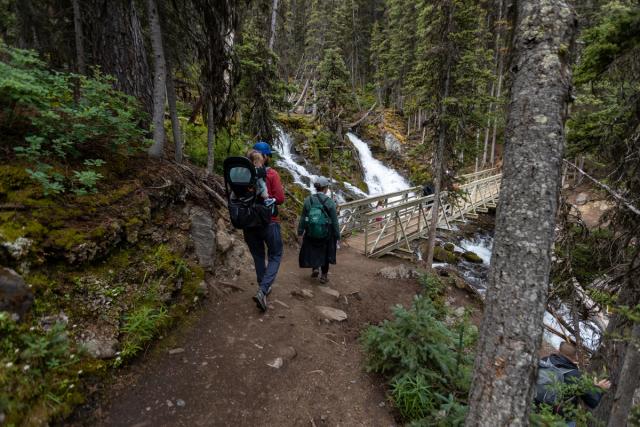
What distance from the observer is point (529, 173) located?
2088 millimetres

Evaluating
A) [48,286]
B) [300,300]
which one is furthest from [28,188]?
[300,300]

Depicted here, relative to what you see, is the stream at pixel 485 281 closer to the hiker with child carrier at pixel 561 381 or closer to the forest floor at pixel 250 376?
the hiker with child carrier at pixel 561 381

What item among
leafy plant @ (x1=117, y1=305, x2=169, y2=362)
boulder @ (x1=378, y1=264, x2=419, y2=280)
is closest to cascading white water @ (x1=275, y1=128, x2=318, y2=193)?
boulder @ (x1=378, y1=264, x2=419, y2=280)

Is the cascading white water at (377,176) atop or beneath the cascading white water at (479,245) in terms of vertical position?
atop

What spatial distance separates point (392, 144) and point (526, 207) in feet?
83.7

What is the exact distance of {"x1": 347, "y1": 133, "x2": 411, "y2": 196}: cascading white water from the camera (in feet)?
73.8

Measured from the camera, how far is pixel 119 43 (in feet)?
18.0

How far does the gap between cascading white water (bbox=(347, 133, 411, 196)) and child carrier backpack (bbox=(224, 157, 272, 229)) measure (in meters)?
17.9

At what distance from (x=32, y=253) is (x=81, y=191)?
2.75 feet

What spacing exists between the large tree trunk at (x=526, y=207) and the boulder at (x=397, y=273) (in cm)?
565

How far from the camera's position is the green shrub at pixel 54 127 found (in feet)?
10.0

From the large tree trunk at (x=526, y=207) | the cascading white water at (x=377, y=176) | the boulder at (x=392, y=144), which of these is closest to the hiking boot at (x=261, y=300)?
the large tree trunk at (x=526, y=207)

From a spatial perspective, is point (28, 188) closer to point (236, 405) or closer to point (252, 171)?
point (252, 171)

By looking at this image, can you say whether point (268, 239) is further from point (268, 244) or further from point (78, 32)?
point (78, 32)
